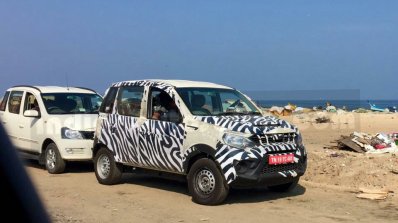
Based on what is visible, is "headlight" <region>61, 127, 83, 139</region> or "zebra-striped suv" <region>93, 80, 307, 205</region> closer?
"zebra-striped suv" <region>93, 80, 307, 205</region>

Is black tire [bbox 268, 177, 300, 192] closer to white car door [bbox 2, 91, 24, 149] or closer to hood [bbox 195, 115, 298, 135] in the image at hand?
hood [bbox 195, 115, 298, 135]

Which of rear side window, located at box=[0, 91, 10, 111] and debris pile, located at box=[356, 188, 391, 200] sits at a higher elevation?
rear side window, located at box=[0, 91, 10, 111]

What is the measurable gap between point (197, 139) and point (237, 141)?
69cm

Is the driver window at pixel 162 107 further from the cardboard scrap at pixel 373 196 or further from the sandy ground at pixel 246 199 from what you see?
the cardboard scrap at pixel 373 196

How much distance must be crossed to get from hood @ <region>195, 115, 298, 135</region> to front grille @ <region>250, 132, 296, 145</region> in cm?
6

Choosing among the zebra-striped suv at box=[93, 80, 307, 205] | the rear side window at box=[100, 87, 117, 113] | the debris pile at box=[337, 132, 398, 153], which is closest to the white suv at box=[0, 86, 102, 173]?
the zebra-striped suv at box=[93, 80, 307, 205]

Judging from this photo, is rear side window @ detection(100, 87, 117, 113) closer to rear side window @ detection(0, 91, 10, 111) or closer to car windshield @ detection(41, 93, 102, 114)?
car windshield @ detection(41, 93, 102, 114)

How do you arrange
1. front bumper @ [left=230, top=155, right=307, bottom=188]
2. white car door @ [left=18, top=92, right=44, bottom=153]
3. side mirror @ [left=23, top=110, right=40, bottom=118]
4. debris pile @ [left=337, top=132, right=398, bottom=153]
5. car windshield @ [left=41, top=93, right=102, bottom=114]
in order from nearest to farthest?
front bumper @ [left=230, top=155, right=307, bottom=188] < side mirror @ [left=23, top=110, right=40, bottom=118] < white car door @ [left=18, top=92, right=44, bottom=153] < car windshield @ [left=41, top=93, right=102, bottom=114] < debris pile @ [left=337, top=132, right=398, bottom=153]

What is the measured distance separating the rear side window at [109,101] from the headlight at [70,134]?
119cm

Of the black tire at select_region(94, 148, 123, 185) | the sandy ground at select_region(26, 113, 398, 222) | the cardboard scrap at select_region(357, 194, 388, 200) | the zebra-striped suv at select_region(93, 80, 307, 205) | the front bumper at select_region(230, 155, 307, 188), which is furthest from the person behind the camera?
the black tire at select_region(94, 148, 123, 185)

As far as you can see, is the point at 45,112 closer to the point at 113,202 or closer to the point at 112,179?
the point at 112,179

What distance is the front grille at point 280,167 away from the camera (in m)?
7.66

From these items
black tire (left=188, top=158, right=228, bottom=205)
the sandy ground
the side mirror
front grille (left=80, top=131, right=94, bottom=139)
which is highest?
the side mirror

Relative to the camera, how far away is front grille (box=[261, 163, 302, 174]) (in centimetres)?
766
